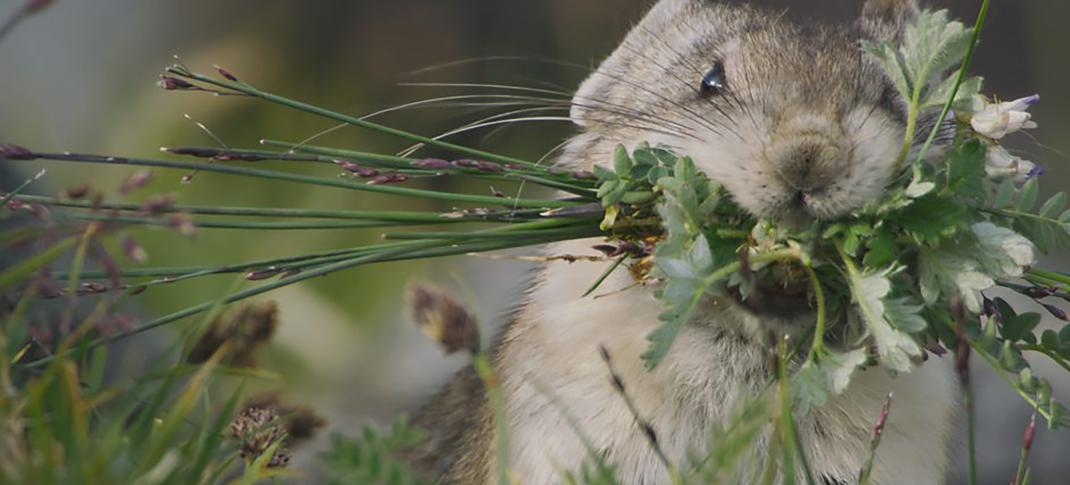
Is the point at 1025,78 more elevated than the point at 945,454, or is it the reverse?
the point at 1025,78

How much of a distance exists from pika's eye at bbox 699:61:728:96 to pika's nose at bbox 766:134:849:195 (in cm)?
76

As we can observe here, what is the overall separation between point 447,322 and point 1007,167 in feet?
5.20

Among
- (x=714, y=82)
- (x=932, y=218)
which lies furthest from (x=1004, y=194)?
(x=714, y=82)

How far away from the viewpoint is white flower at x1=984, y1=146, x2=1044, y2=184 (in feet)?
10.7

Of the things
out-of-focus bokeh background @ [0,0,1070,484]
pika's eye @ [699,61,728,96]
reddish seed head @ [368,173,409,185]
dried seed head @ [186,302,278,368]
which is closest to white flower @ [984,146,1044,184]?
pika's eye @ [699,61,728,96]

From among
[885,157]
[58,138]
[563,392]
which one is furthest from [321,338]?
[885,157]

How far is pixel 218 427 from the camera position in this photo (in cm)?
252

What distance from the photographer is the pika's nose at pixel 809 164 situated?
301 cm

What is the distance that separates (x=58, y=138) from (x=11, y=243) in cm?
580

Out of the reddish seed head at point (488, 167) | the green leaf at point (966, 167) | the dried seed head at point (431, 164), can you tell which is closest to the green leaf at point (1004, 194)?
the green leaf at point (966, 167)

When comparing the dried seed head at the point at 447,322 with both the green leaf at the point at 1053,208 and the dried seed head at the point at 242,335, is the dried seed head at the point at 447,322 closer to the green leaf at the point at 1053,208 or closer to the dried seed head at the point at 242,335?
the dried seed head at the point at 242,335

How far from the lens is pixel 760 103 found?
3.45 metres

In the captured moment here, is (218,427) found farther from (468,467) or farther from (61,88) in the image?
(61,88)

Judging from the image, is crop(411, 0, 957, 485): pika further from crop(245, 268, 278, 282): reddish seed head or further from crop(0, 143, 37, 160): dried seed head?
crop(0, 143, 37, 160): dried seed head
